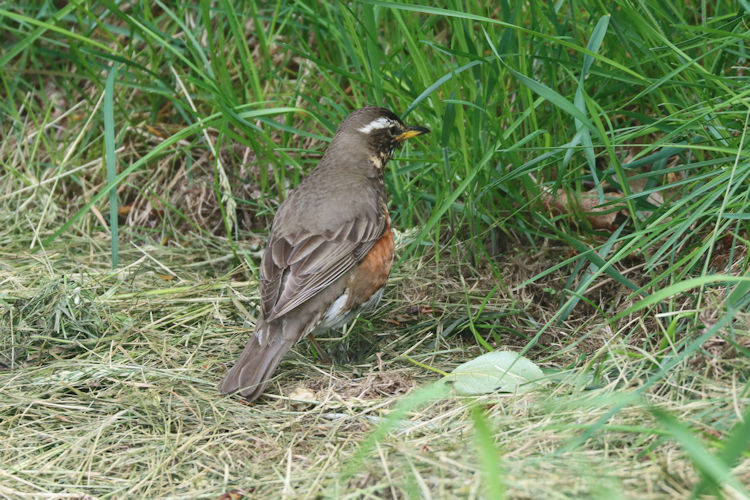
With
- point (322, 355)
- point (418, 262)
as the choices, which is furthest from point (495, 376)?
point (418, 262)

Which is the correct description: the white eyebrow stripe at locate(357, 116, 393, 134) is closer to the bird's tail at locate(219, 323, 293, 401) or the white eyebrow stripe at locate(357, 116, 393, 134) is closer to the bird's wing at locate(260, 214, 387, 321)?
the bird's wing at locate(260, 214, 387, 321)

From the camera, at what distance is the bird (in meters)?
3.96

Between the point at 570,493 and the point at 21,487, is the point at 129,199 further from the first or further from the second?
the point at 570,493

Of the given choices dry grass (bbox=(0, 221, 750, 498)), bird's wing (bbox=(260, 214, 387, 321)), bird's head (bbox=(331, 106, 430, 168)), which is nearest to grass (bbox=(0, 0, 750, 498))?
dry grass (bbox=(0, 221, 750, 498))

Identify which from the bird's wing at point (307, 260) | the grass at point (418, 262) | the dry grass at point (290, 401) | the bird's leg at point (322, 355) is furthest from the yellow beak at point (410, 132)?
the bird's leg at point (322, 355)

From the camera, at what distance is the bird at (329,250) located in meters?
3.96

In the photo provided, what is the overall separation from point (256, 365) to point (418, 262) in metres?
1.41

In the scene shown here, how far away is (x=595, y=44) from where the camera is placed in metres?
3.57

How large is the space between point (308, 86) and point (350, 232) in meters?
1.48

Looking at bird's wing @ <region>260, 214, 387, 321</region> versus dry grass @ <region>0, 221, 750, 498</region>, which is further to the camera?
bird's wing @ <region>260, 214, 387, 321</region>

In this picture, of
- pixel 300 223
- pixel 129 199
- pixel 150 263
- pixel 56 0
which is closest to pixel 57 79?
pixel 56 0

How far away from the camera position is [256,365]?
149 inches

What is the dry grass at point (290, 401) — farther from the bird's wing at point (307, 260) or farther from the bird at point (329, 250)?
the bird's wing at point (307, 260)

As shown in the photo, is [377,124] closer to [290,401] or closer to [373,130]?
[373,130]
